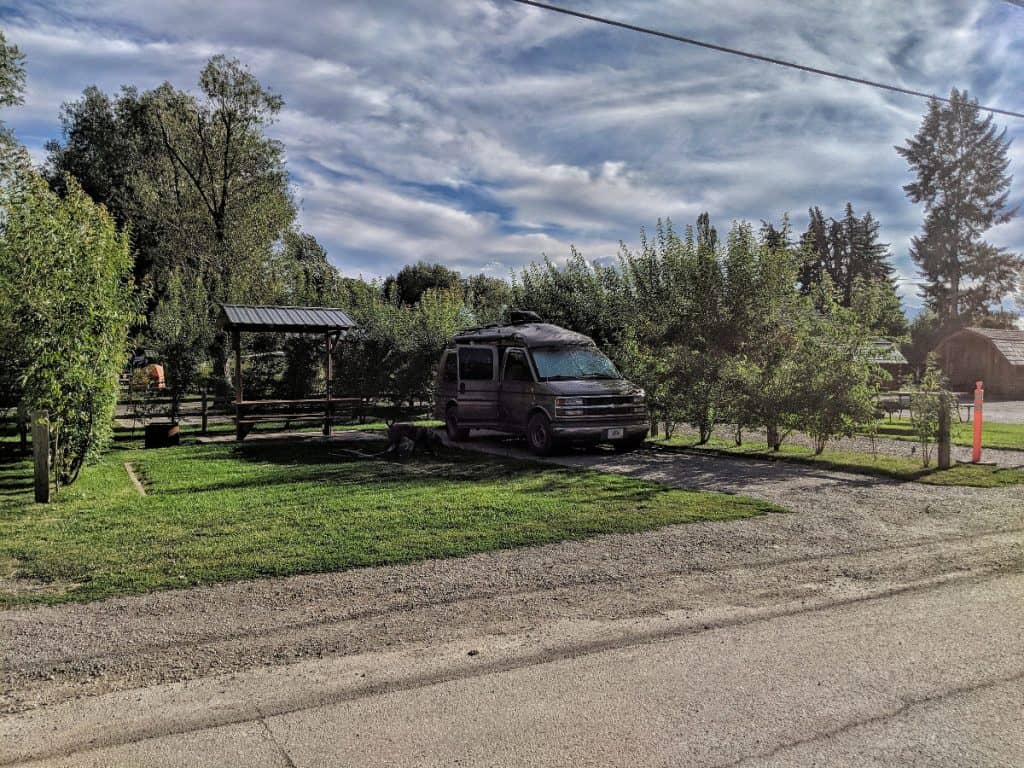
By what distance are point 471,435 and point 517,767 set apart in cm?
1447

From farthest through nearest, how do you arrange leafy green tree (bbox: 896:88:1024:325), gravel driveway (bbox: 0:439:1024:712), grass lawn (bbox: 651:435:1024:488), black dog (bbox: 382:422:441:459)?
leafy green tree (bbox: 896:88:1024:325)
black dog (bbox: 382:422:441:459)
grass lawn (bbox: 651:435:1024:488)
gravel driveway (bbox: 0:439:1024:712)

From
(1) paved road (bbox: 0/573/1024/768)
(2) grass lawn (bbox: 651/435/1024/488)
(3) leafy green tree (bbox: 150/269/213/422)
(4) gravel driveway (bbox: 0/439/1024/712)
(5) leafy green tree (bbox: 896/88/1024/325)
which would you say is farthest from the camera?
→ (5) leafy green tree (bbox: 896/88/1024/325)

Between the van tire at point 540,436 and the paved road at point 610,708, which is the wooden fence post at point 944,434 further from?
the paved road at point 610,708

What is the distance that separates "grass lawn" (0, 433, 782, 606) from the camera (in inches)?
233

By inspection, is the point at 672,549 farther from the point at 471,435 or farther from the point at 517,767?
the point at 471,435

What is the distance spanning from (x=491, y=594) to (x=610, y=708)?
1965 millimetres

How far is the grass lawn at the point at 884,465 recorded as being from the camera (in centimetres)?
1027

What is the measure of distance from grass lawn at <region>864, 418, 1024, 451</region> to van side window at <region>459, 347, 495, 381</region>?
8166mm

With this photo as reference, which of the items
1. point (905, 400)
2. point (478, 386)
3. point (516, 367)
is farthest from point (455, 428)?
point (905, 400)

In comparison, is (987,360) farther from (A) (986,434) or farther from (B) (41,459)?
(B) (41,459)

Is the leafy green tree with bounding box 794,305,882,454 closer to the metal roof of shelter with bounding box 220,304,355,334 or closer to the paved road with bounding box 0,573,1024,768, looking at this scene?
the paved road with bounding box 0,573,1024,768

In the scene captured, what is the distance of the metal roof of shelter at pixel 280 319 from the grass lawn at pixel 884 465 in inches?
329

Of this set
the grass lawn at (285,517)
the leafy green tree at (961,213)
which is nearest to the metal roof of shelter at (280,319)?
the grass lawn at (285,517)

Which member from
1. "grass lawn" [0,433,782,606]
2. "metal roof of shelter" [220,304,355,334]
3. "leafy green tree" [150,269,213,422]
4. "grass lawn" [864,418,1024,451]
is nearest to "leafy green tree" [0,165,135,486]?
"grass lawn" [0,433,782,606]
